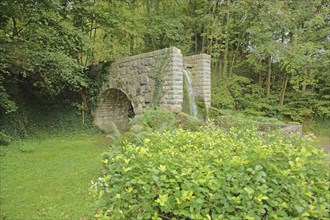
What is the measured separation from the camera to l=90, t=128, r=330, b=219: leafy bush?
1486 mm

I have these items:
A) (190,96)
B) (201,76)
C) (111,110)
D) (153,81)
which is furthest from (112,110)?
(201,76)

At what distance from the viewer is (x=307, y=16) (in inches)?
409

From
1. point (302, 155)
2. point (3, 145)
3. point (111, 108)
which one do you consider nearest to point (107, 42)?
point (111, 108)

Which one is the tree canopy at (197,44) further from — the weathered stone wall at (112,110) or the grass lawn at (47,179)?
the grass lawn at (47,179)

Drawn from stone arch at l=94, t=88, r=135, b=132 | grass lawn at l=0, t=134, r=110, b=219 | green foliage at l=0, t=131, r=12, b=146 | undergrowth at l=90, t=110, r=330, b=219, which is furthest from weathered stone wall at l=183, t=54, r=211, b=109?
undergrowth at l=90, t=110, r=330, b=219

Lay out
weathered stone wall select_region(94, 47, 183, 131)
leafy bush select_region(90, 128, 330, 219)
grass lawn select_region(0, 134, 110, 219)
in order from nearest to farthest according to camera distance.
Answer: leafy bush select_region(90, 128, 330, 219) < grass lawn select_region(0, 134, 110, 219) < weathered stone wall select_region(94, 47, 183, 131)

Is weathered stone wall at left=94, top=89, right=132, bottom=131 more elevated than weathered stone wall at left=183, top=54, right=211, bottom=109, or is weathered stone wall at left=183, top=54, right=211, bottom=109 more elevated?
weathered stone wall at left=183, top=54, right=211, bottom=109

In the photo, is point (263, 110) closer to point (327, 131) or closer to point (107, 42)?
point (327, 131)

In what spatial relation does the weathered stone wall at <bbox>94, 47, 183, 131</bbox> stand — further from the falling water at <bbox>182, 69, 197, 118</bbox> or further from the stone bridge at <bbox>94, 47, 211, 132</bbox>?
the falling water at <bbox>182, 69, 197, 118</bbox>

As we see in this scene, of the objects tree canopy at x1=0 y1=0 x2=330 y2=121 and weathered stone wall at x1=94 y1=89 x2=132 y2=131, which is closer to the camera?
tree canopy at x1=0 y1=0 x2=330 y2=121

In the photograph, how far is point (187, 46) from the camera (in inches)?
476

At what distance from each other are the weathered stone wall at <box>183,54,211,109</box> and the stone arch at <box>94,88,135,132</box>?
300 cm

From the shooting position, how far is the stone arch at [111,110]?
1002 centimetres

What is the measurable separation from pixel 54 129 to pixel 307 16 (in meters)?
11.6
